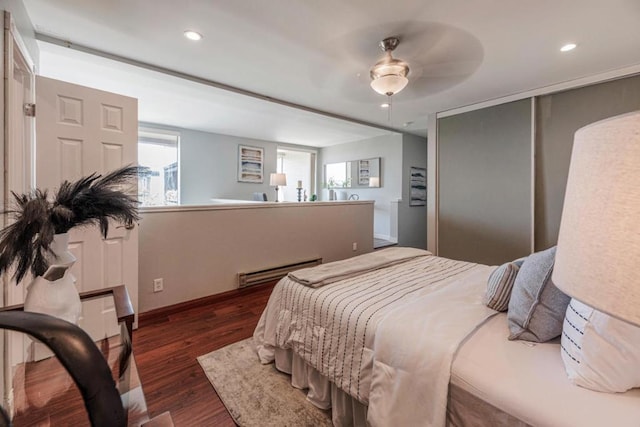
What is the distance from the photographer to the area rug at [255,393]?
147cm

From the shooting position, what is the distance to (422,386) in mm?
1022

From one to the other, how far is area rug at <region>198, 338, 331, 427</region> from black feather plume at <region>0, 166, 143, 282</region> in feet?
3.85

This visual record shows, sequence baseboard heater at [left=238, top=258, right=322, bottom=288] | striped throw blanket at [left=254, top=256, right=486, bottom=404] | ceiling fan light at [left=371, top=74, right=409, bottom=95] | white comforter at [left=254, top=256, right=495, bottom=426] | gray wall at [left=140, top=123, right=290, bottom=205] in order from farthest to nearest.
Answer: gray wall at [left=140, top=123, right=290, bottom=205], baseboard heater at [left=238, top=258, right=322, bottom=288], ceiling fan light at [left=371, top=74, right=409, bottom=95], striped throw blanket at [left=254, top=256, right=486, bottom=404], white comforter at [left=254, top=256, right=495, bottom=426]

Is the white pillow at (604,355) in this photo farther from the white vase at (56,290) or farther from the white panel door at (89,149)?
the white panel door at (89,149)

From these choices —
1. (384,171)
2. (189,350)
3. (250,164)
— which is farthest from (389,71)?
(250,164)

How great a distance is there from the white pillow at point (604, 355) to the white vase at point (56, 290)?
64.6 inches

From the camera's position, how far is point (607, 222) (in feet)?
1.32

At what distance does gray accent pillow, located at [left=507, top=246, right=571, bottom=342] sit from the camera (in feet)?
3.49

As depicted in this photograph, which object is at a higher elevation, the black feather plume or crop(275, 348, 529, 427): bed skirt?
the black feather plume

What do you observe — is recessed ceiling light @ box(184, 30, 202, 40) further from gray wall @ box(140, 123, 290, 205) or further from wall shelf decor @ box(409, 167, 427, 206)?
wall shelf decor @ box(409, 167, 427, 206)

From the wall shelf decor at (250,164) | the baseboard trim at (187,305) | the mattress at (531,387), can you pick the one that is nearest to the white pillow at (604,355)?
the mattress at (531,387)

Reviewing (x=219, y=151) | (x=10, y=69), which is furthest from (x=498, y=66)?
(x=219, y=151)

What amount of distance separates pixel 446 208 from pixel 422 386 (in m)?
3.57

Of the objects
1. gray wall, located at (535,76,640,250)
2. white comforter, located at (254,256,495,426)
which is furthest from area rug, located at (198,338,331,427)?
gray wall, located at (535,76,640,250)
